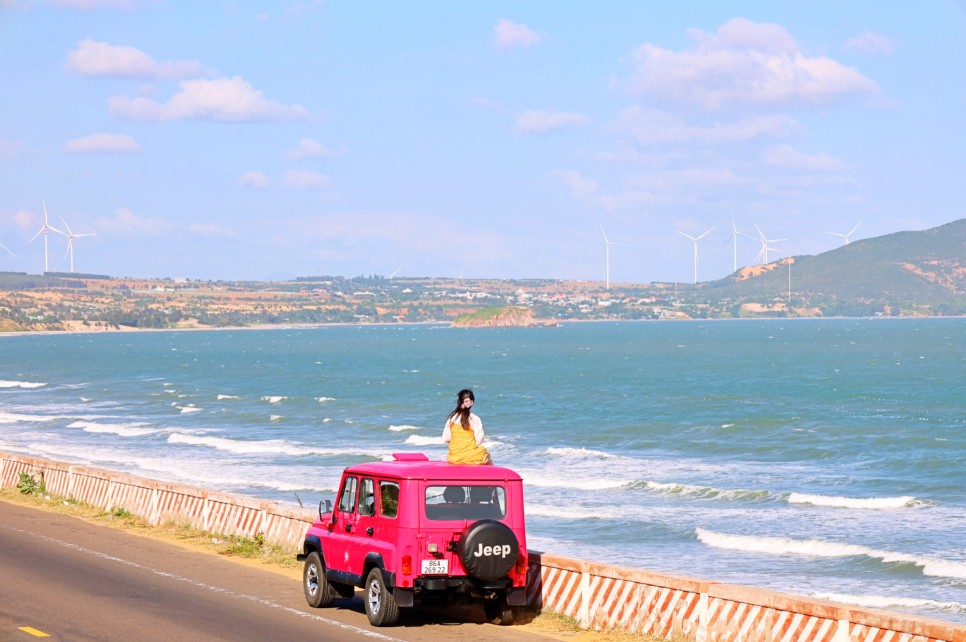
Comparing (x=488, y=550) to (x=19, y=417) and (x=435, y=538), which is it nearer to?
(x=435, y=538)

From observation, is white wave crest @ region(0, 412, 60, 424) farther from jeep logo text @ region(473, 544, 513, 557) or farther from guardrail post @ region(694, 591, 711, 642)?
guardrail post @ region(694, 591, 711, 642)

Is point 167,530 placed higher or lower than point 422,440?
higher

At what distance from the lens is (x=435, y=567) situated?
44.4 feet

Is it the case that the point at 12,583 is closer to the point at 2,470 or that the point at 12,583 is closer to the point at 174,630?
the point at 174,630

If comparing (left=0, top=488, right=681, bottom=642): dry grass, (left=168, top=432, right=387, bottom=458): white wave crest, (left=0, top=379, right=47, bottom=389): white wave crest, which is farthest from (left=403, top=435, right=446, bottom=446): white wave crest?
(left=0, top=379, right=47, bottom=389): white wave crest

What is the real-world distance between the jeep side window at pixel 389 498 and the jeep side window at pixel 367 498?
167 millimetres

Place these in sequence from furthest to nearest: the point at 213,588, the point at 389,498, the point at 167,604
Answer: the point at 213,588, the point at 167,604, the point at 389,498

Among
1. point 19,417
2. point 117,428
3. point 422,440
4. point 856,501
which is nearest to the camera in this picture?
point 856,501

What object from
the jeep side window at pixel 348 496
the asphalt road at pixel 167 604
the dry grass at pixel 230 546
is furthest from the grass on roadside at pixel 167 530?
the jeep side window at pixel 348 496

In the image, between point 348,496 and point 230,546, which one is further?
point 230,546

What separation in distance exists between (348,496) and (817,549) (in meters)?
16.4

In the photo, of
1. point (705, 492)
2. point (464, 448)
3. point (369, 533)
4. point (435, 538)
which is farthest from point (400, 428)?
point (435, 538)

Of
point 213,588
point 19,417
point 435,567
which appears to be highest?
point 435,567

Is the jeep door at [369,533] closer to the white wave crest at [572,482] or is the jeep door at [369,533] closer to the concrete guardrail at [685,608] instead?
the concrete guardrail at [685,608]
